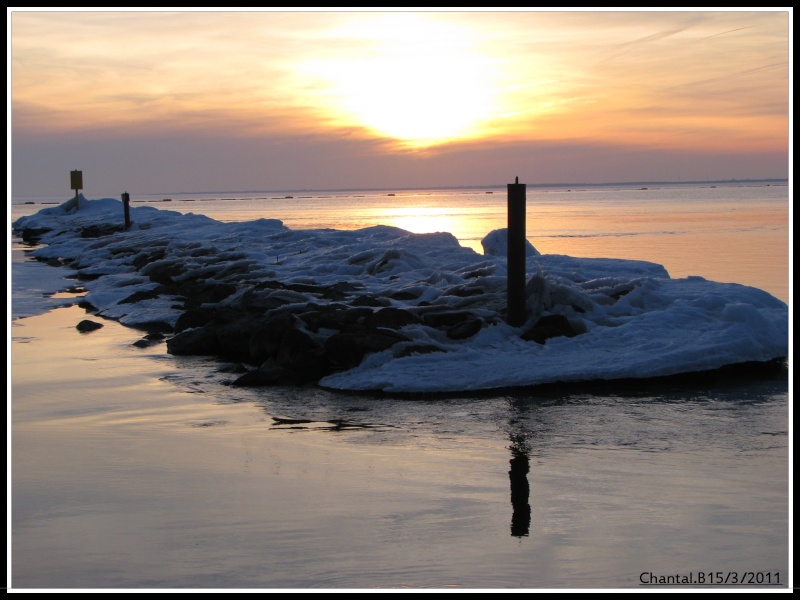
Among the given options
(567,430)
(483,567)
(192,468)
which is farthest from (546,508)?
(192,468)

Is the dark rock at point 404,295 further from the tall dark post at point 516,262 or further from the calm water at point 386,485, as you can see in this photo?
the calm water at point 386,485

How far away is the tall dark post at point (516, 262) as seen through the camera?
13.0 m

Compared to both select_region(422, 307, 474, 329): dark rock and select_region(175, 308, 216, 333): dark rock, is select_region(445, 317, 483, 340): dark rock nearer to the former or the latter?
select_region(422, 307, 474, 329): dark rock

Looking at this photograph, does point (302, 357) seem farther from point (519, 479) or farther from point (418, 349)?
point (519, 479)

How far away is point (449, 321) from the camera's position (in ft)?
43.5

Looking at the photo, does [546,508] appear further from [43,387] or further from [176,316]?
[176,316]

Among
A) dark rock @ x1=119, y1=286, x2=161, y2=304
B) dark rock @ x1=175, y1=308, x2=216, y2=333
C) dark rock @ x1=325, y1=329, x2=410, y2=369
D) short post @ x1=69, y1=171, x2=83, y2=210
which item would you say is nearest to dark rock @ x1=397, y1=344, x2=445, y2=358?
dark rock @ x1=325, y1=329, x2=410, y2=369

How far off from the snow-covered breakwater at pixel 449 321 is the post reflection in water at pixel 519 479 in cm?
206

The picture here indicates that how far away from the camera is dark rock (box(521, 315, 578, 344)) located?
1259cm

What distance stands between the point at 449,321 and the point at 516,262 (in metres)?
1.39

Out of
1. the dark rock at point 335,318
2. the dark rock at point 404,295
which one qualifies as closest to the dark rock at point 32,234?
the dark rock at point 404,295

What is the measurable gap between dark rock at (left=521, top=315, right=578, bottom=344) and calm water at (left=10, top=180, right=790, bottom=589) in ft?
6.66

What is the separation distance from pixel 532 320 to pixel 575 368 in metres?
1.94

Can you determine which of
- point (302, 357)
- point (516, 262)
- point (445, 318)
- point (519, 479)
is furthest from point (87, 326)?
point (519, 479)
